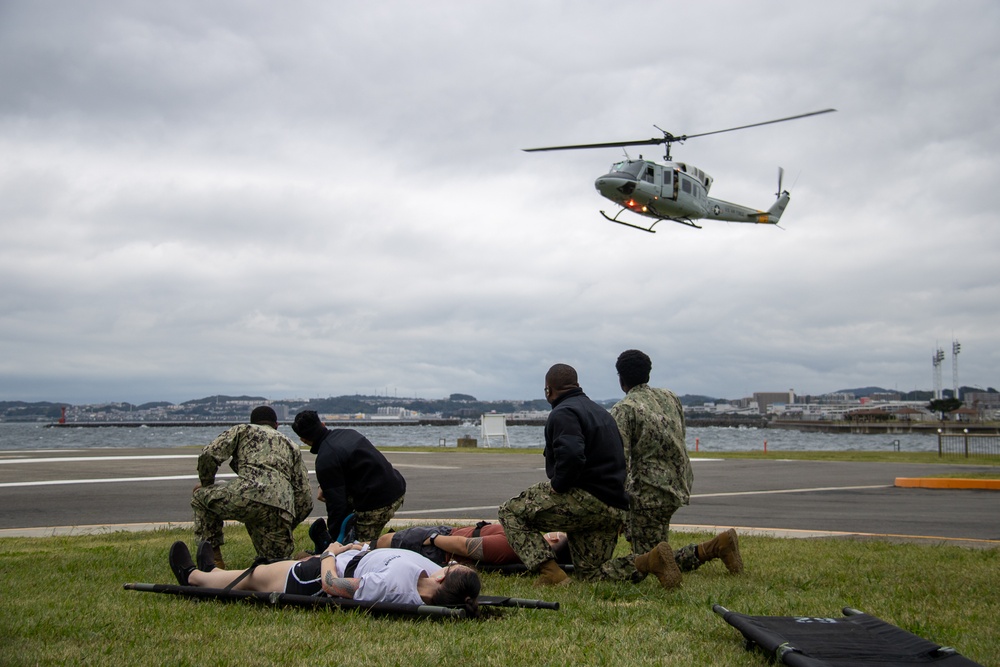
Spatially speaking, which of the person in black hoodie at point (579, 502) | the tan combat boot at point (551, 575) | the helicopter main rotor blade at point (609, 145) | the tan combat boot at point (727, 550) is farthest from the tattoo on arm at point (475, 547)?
the helicopter main rotor blade at point (609, 145)

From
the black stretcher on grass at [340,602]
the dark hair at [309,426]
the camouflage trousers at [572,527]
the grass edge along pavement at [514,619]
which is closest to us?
the grass edge along pavement at [514,619]

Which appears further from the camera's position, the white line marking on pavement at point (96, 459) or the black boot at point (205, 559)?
the white line marking on pavement at point (96, 459)

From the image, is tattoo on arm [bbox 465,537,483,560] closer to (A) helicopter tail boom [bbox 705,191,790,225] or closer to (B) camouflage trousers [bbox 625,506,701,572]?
(B) camouflage trousers [bbox 625,506,701,572]

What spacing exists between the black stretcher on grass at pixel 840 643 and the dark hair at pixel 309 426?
3839 millimetres

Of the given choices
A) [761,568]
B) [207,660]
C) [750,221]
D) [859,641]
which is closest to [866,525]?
[761,568]

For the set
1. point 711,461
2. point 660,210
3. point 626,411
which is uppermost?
point 660,210

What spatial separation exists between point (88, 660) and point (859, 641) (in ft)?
12.6

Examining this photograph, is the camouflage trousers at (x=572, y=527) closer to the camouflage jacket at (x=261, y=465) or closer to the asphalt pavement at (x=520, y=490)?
the camouflage jacket at (x=261, y=465)

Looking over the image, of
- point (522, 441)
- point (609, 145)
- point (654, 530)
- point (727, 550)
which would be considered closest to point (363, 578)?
point (654, 530)

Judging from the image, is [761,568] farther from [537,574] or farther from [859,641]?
[859,641]

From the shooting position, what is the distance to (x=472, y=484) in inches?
680

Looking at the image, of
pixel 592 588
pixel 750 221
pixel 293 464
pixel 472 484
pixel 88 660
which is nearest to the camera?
pixel 88 660

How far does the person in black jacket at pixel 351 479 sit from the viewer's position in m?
7.29

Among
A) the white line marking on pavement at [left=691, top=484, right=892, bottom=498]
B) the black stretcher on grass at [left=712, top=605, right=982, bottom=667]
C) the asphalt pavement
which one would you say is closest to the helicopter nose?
the asphalt pavement
